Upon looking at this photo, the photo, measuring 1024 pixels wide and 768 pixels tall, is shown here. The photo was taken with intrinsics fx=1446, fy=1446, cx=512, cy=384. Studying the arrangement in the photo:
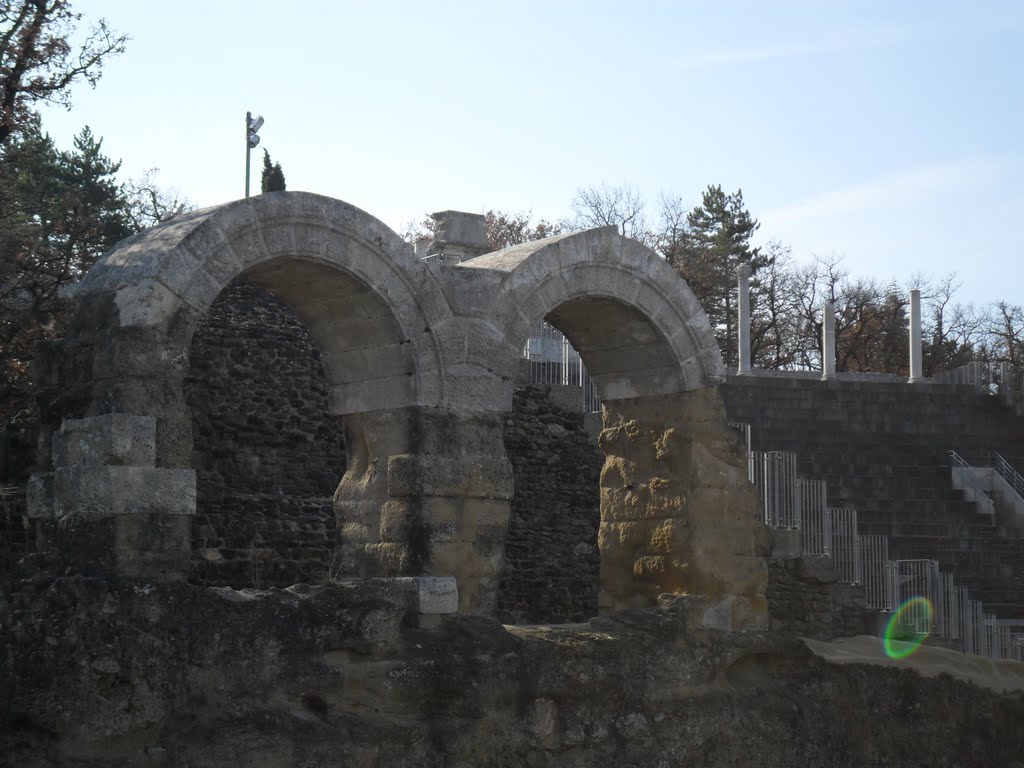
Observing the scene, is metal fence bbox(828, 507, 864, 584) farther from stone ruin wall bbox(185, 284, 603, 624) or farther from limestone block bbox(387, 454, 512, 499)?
limestone block bbox(387, 454, 512, 499)

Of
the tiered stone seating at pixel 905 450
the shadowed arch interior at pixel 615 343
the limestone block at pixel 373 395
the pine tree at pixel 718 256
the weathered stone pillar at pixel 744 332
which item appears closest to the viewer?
the limestone block at pixel 373 395

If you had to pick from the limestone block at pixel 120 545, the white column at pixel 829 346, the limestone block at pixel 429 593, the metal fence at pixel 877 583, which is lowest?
the metal fence at pixel 877 583

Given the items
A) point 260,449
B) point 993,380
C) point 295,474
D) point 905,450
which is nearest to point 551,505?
point 295,474

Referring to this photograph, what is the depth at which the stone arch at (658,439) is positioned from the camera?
884 centimetres

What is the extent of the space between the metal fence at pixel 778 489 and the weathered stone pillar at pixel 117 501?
25.5 feet

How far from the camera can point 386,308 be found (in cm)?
779

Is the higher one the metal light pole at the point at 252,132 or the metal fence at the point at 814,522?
the metal light pole at the point at 252,132

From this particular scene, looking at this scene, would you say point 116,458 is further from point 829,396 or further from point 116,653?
point 829,396

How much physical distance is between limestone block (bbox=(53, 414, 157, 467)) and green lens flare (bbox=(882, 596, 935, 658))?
8185 millimetres

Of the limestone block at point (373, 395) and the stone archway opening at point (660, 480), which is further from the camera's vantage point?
the stone archway opening at point (660, 480)

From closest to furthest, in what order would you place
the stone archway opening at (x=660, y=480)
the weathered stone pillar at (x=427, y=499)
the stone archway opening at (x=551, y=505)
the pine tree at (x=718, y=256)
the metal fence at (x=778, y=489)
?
the weathered stone pillar at (x=427, y=499) < the stone archway opening at (x=660, y=480) < the metal fence at (x=778, y=489) < the stone archway opening at (x=551, y=505) < the pine tree at (x=718, y=256)

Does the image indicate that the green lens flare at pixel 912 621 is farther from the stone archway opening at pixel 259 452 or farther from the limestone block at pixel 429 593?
the limestone block at pixel 429 593

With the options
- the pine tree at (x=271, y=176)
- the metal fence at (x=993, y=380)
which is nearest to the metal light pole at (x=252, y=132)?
the pine tree at (x=271, y=176)

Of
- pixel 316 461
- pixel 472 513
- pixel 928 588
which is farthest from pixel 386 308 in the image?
pixel 316 461
